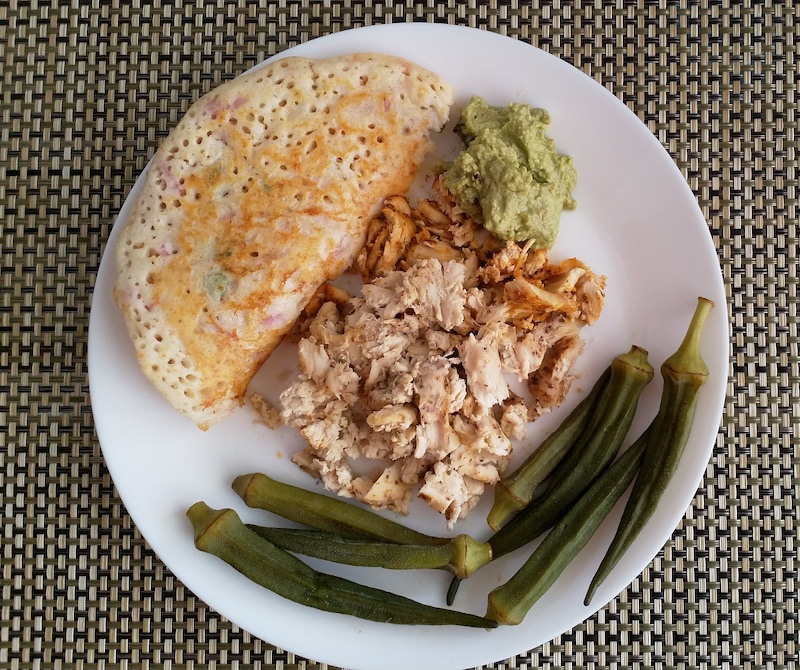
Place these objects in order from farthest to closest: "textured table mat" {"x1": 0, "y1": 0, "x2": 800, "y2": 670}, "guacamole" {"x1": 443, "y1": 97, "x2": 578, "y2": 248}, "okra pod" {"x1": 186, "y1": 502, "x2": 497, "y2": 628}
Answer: "textured table mat" {"x1": 0, "y1": 0, "x2": 800, "y2": 670}, "okra pod" {"x1": 186, "y1": 502, "x2": 497, "y2": 628}, "guacamole" {"x1": 443, "y1": 97, "x2": 578, "y2": 248}

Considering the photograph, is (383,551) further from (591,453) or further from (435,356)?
(591,453)

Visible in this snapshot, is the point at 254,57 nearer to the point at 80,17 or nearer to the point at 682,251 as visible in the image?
the point at 80,17

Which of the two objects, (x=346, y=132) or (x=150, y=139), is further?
(x=150, y=139)

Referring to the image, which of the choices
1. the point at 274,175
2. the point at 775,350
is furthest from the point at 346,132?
the point at 775,350

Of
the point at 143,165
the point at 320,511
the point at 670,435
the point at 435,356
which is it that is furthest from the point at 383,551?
the point at 143,165

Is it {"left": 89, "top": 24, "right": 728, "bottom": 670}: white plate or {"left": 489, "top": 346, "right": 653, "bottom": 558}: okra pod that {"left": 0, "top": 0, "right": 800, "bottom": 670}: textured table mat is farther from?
{"left": 489, "top": 346, "right": 653, "bottom": 558}: okra pod

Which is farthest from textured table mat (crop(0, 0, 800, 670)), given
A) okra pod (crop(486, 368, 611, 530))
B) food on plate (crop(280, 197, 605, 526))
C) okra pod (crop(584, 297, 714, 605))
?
food on plate (crop(280, 197, 605, 526))

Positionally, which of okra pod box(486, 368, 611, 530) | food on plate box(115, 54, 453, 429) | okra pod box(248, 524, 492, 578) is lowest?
okra pod box(248, 524, 492, 578)
